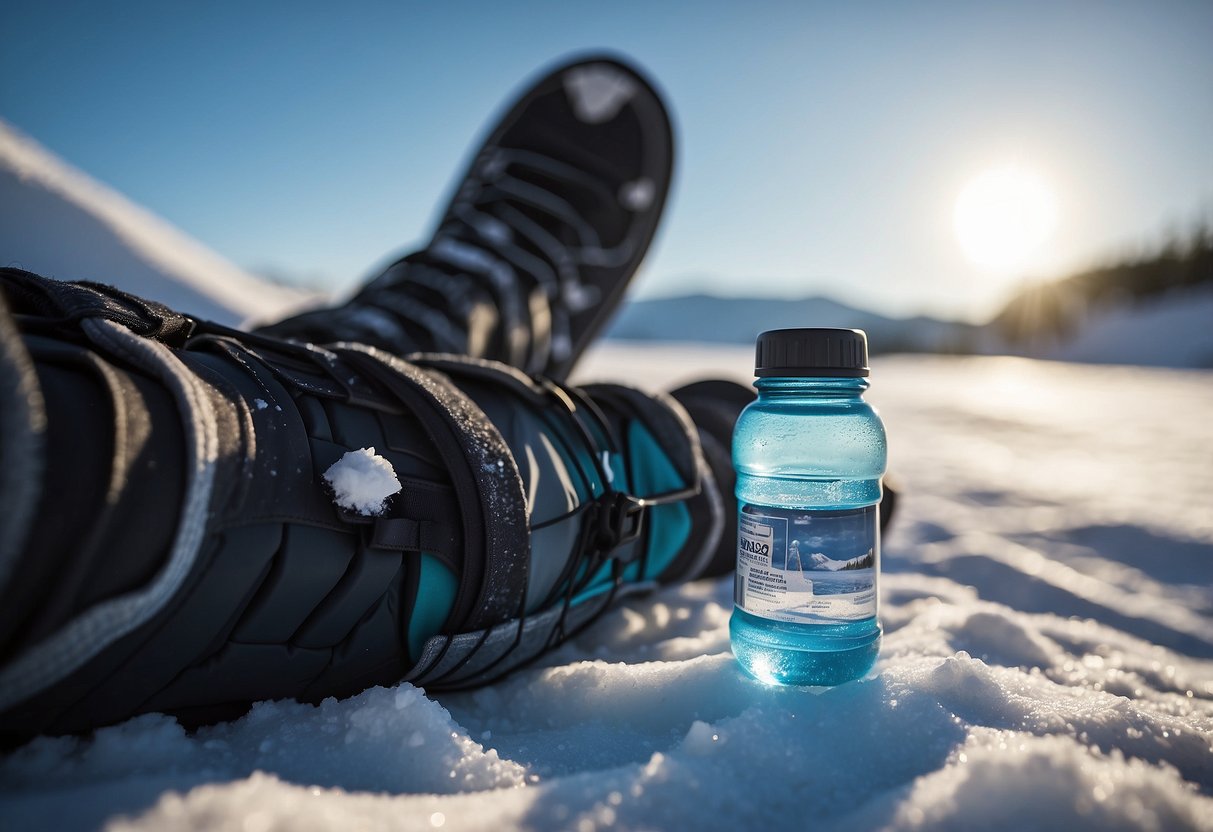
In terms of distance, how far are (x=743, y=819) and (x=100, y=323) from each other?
777mm

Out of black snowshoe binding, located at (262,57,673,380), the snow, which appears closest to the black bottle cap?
the snow

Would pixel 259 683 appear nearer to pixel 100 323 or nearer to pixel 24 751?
pixel 24 751

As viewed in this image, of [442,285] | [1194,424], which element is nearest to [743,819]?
[442,285]

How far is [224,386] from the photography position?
0.69 metres

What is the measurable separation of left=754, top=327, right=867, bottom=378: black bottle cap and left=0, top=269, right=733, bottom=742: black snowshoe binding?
0.29m

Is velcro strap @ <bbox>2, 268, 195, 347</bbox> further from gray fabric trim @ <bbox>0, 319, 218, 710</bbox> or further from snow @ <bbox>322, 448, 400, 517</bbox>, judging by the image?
snow @ <bbox>322, 448, 400, 517</bbox>

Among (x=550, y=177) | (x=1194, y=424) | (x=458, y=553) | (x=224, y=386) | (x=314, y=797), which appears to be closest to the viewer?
(x=314, y=797)

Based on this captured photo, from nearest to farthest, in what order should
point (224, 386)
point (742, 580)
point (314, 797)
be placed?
point (314, 797), point (224, 386), point (742, 580)

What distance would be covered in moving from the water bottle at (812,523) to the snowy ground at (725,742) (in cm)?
6

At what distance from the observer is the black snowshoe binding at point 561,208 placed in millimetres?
2461

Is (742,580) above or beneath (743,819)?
above

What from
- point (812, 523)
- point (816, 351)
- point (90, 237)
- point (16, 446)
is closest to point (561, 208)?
point (90, 237)

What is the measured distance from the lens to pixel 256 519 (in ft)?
2.15

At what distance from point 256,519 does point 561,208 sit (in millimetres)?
2418
